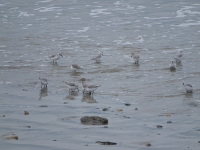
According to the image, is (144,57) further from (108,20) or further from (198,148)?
(198,148)

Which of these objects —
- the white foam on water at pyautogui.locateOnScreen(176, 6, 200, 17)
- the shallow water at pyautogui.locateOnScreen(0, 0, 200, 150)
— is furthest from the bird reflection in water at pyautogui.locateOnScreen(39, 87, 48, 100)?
the white foam on water at pyautogui.locateOnScreen(176, 6, 200, 17)

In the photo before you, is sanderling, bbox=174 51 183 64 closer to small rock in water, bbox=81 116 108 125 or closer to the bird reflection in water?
the bird reflection in water

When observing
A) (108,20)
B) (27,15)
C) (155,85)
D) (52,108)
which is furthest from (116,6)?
(52,108)

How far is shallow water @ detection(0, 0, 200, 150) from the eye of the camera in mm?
8742

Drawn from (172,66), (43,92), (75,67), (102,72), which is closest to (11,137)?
(43,92)

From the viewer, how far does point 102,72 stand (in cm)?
1581

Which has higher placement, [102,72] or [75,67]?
[75,67]

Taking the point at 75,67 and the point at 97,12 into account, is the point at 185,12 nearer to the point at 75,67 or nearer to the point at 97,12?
the point at 97,12

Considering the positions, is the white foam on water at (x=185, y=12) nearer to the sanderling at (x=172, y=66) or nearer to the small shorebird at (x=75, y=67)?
the sanderling at (x=172, y=66)

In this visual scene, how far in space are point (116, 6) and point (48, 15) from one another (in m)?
4.55

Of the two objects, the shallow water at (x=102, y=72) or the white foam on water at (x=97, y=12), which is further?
the white foam on water at (x=97, y=12)

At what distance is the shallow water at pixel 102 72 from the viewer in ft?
28.7

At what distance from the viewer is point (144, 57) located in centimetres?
1805

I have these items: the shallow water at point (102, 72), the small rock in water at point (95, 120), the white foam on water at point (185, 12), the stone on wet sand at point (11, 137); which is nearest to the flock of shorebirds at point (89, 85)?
the shallow water at point (102, 72)
